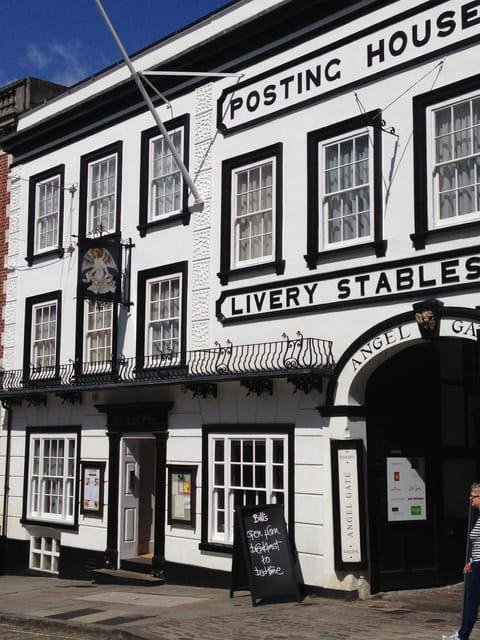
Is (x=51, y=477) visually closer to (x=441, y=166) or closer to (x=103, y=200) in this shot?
(x=103, y=200)

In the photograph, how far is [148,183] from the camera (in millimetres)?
17688

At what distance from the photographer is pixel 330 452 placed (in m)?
13.5

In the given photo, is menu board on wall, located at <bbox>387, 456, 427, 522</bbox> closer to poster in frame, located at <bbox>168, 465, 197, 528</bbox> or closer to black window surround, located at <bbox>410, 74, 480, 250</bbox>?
black window surround, located at <bbox>410, 74, 480, 250</bbox>

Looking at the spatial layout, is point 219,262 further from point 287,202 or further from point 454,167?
point 454,167

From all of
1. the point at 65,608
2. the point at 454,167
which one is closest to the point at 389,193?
the point at 454,167

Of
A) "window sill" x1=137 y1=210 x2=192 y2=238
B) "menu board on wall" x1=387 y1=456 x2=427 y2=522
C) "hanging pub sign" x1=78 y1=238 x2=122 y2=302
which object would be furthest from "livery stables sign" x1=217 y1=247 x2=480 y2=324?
"hanging pub sign" x1=78 y1=238 x2=122 y2=302

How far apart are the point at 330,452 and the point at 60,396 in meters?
7.36

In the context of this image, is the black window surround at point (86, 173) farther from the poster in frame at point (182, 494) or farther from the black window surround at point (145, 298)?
the poster in frame at point (182, 494)

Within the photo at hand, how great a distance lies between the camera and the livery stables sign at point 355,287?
12.2m

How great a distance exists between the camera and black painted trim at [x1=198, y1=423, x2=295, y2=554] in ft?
46.1

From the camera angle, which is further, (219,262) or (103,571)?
(103,571)

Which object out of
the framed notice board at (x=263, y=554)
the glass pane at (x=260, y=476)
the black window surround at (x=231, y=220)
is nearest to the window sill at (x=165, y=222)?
the black window surround at (x=231, y=220)

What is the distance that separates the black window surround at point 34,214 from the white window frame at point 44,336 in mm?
1047

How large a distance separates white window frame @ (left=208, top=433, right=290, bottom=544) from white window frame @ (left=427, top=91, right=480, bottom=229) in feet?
13.6
